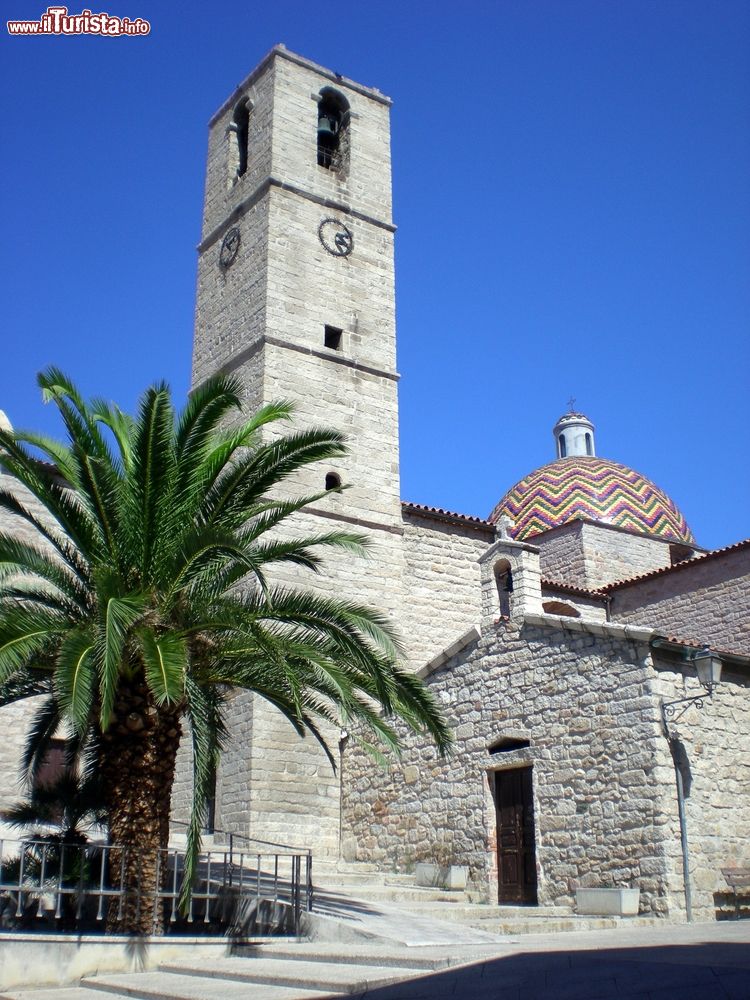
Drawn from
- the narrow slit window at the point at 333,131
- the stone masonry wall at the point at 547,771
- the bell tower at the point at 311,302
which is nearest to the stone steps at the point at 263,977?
the stone masonry wall at the point at 547,771

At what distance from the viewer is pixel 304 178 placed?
64.5ft

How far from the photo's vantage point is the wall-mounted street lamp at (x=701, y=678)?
10938 millimetres

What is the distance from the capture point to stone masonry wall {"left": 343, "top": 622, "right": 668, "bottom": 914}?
436 inches

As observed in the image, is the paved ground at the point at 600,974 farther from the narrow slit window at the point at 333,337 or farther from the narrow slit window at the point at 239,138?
the narrow slit window at the point at 239,138

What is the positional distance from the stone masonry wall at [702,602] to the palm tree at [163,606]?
35.6ft

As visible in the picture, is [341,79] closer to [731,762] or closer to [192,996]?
[731,762]

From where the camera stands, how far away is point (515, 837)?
12.5 m

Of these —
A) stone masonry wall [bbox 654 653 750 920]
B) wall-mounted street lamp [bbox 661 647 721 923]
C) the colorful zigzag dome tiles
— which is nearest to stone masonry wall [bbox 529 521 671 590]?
the colorful zigzag dome tiles

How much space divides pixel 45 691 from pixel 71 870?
5.33 feet

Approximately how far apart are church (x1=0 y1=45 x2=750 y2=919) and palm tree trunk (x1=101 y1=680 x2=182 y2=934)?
495 cm

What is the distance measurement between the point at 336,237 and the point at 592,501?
11071 mm

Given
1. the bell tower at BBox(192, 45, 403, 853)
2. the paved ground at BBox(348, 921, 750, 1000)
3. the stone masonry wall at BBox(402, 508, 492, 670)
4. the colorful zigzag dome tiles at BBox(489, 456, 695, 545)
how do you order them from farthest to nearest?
the colorful zigzag dome tiles at BBox(489, 456, 695, 545), the stone masonry wall at BBox(402, 508, 492, 670), the bell tower at BBox(192, 45, 403, 853), the paved ground at BBox(348, 921, 750, 1000)

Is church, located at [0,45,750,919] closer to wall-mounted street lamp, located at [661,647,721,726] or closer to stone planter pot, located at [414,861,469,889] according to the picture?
wall-mounted street lamp, located at [661,647,721,726]

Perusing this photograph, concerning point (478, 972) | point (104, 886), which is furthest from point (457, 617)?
point (478, 972)
